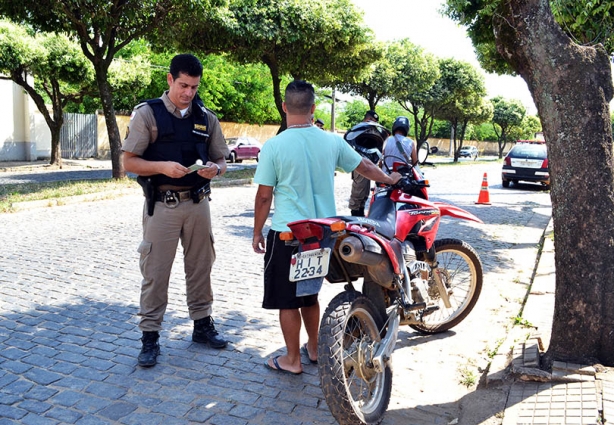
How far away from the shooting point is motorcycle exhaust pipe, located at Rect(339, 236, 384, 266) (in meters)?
2.98

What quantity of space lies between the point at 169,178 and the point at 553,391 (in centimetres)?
272

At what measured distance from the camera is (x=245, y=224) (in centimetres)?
954

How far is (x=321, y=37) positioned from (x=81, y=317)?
629 inches

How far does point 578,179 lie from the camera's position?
11.5 ft

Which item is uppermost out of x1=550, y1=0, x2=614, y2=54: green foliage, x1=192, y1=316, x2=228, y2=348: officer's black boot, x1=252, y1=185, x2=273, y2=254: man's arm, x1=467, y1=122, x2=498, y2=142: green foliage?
x1=467, y1=122, x2=498, y2=142: green foliage

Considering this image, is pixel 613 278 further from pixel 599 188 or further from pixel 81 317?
pixel 81 317

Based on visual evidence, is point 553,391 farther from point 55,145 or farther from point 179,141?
point 55,145

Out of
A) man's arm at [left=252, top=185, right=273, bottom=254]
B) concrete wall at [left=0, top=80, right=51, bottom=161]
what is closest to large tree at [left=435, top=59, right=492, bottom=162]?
concrete wall at [left=0, top=80, right=51, bottom=161]

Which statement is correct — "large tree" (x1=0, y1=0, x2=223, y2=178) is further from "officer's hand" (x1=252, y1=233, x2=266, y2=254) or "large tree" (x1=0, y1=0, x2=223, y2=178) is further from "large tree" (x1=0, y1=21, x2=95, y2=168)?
"officer's hand" (x1=252, y1=233, x2=266, y2=254)

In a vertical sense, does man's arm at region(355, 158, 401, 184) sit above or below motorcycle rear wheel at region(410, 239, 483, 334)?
above

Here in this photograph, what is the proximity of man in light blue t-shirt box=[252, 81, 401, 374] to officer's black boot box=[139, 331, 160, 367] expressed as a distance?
2.97ft

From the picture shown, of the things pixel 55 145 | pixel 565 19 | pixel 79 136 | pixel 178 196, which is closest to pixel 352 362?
pixel 178 196

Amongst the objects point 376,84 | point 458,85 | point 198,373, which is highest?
point 458,85

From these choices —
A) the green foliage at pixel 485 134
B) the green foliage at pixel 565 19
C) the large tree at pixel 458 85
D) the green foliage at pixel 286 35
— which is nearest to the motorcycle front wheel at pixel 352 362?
the green foliage at pixel 565 19
